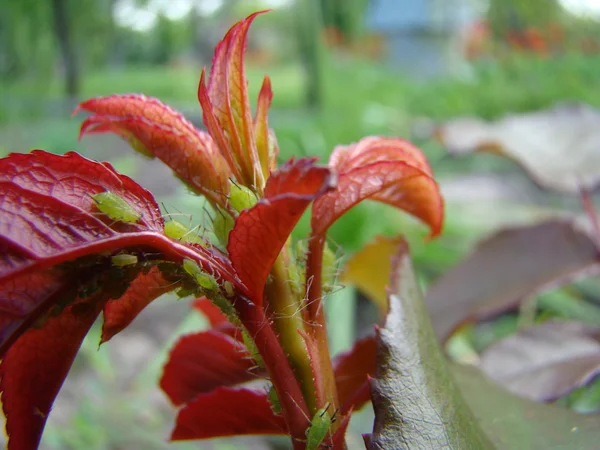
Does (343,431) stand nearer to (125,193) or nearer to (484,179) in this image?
(125,193)

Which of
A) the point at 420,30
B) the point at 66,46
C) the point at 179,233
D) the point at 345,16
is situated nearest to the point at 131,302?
the point at 179,233

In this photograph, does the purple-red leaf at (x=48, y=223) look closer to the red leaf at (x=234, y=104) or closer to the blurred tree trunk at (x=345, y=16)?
the red leaf at (x=234, y=104)

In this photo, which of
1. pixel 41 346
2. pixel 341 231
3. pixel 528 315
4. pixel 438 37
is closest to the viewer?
pixel 41 346

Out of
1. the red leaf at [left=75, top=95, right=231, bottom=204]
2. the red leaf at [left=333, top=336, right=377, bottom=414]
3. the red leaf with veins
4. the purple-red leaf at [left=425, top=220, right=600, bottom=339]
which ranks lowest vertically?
the red leaf at [left=333, top=336, right=377, bottom=414]

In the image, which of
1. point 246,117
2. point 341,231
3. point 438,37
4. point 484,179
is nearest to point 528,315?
point 484,179

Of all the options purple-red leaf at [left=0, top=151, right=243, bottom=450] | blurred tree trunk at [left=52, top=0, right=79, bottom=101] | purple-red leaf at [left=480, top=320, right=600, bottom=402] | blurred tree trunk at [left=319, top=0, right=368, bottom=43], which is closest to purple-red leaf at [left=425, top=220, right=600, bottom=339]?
purple-red leaf at [left=480, top=320, right=600, bottom=402]

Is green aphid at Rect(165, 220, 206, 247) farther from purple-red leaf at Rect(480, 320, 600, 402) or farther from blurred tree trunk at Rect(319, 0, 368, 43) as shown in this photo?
blurred tree trunk at Rect(319, 0, 368, 43)

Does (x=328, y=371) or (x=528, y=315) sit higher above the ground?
(x=528, y=315)
